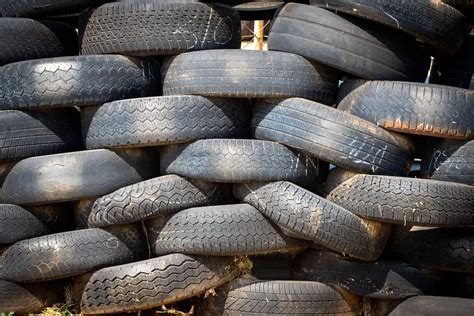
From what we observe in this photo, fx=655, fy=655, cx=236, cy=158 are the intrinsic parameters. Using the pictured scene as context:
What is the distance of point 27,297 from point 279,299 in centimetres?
110

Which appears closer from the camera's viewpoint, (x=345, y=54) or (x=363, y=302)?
(x=345, y=54)

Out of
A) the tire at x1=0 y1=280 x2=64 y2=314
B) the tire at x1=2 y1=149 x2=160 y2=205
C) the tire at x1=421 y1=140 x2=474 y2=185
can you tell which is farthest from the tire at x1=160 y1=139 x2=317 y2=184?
the tire at x1=0 y1=280 x2=64 y2=314

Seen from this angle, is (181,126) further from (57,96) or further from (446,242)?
(446,242)

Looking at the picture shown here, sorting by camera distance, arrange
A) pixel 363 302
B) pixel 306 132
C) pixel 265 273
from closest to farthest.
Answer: pixel 306 132 < pixel 363 302 < pixel 265 273

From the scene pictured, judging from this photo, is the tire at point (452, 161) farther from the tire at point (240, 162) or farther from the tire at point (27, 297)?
the tire at point (27, 297)

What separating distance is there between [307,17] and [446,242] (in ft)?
3.58

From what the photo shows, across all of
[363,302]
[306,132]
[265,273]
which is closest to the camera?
[306,132]

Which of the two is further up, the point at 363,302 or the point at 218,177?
the point at 218,177

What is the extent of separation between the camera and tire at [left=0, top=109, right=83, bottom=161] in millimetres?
2807

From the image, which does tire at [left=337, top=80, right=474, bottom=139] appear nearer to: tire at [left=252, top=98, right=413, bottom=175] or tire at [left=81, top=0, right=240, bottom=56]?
tire at [left=252, top=98, right=413, bottom=175]

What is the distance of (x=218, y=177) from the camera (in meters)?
2.69

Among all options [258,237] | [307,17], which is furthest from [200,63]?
[258,237]

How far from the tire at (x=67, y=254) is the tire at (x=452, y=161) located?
1.31m

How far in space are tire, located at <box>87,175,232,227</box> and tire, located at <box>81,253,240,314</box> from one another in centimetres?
20
